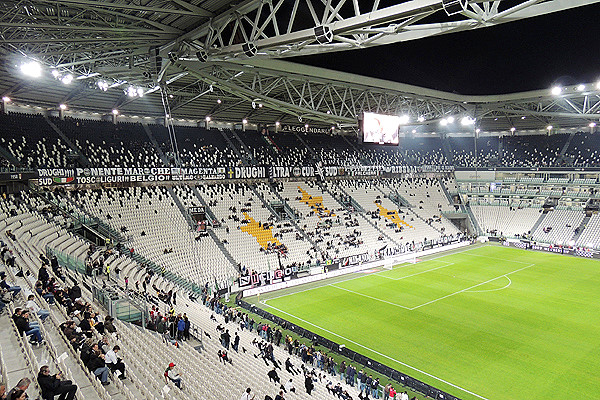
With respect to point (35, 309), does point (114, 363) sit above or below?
below

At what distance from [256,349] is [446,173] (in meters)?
56.9

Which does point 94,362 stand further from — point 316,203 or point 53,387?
point 316,203

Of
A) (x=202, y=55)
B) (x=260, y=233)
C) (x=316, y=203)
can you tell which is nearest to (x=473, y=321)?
(x=260, y=233)

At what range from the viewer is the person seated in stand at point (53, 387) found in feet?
22.6

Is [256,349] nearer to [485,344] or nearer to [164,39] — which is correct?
[485,344]

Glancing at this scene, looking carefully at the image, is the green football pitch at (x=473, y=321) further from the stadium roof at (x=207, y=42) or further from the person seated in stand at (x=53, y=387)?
the person seated in stand at (x=53, y=387)

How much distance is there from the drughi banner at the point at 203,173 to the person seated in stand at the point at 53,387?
1206 inches

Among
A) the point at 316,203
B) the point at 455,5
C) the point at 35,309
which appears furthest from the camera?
the point at 316,203

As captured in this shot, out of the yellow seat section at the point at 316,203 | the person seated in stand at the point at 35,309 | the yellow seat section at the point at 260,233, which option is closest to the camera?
the person seated in stand at the point at 35,309

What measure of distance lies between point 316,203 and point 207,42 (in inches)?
1296

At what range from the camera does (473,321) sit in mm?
26250

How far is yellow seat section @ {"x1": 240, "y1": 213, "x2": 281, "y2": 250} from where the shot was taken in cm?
3994

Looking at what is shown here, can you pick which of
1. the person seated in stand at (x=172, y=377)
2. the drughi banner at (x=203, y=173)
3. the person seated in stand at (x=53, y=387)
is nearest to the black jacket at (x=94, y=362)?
the person seated in stand at (x=53, y=387)

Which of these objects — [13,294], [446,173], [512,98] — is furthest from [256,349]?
[446,173]
